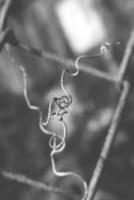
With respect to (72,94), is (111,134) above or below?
above

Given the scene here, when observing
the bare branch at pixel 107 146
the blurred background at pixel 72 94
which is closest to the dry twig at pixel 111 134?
the bare branch at pixel 107 146

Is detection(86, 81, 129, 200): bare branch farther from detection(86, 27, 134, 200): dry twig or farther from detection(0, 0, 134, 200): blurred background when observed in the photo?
detection(0, 0, 134, 200): blurred background

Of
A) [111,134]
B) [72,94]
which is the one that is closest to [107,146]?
[111,134]

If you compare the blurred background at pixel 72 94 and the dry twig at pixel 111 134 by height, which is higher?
the dry twig at pixel 111 134

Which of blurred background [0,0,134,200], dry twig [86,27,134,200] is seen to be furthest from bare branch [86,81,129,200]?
blurred background [0,0,134,200]

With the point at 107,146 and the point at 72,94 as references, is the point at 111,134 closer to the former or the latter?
the point at 107,146

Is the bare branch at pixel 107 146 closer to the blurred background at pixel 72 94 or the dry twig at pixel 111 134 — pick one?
the dry twig at pixel 111 134
